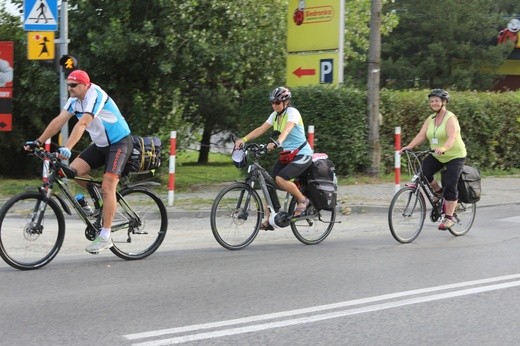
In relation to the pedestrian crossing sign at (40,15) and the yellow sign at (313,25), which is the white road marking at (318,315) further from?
the yellow sign at (313,25)

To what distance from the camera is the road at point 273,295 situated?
16.8 feet

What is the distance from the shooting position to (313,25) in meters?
15.9

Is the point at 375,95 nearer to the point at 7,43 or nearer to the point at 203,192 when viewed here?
the point at 203,192

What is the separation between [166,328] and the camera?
5191 millimetres


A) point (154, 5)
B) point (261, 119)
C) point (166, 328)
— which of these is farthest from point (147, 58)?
point (166, 328)

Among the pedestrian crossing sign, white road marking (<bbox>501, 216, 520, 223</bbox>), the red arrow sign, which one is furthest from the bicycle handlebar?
the red arrow sign

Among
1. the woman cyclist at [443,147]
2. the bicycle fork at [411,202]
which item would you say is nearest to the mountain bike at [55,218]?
the bicycle fork at [411,202]

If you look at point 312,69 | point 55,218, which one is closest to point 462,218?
point 55,218

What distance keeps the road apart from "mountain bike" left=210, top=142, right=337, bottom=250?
0.20m

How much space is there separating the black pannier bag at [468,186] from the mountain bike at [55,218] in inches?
161

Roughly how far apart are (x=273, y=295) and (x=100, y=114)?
2574mm

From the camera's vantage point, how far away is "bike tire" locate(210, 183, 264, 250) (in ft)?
26.7

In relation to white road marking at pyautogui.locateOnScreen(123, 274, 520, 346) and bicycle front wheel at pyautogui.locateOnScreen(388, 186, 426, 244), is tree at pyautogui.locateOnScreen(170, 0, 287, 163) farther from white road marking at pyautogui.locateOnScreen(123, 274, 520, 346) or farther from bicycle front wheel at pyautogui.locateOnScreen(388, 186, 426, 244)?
white road marking at pyautogui.locateOnScreen(123, 274, 520, 346)

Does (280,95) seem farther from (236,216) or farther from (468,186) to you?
(468,186)
